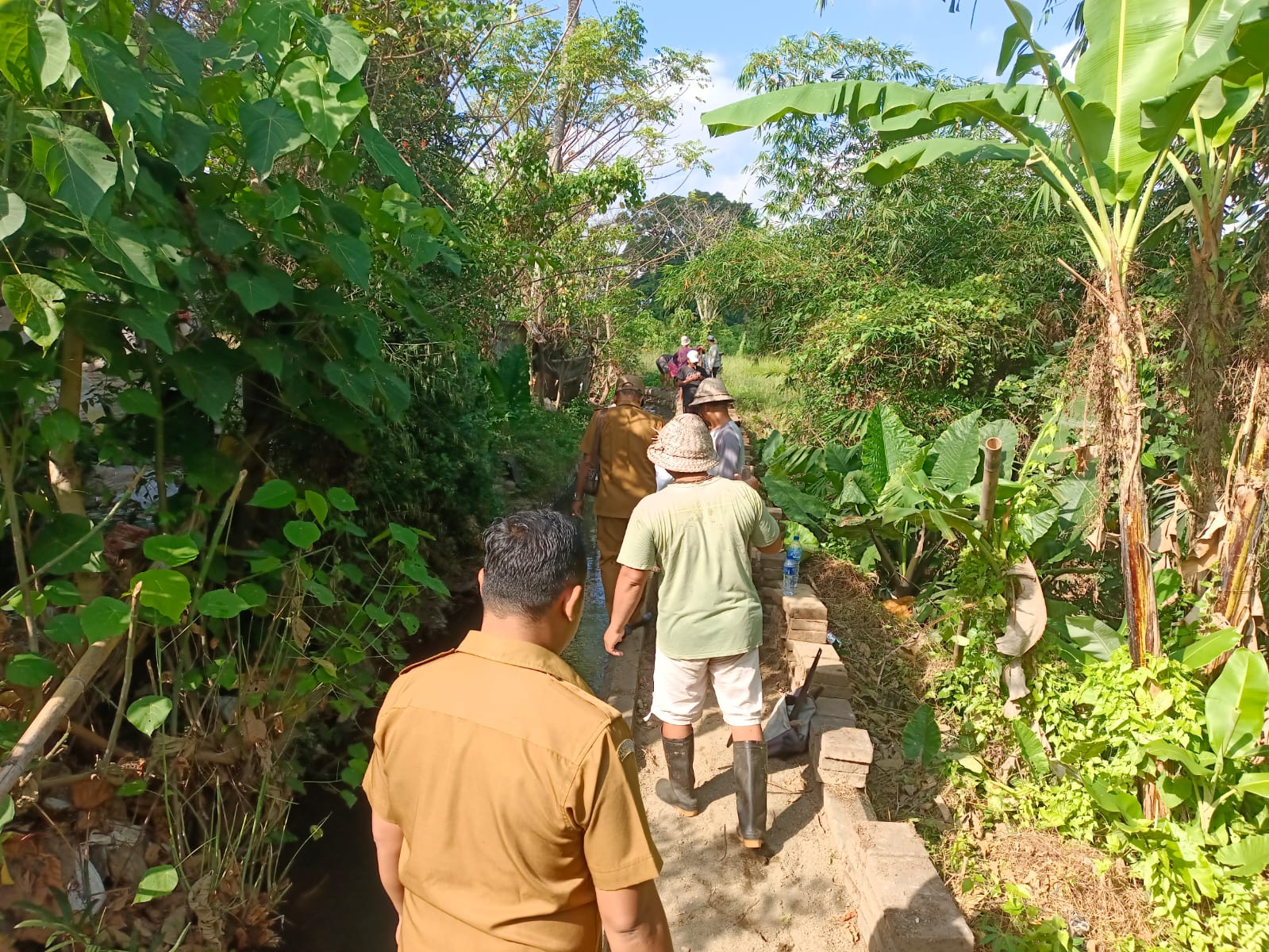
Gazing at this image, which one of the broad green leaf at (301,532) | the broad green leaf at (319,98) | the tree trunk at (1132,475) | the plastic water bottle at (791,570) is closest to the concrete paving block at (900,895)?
the tree trunk at (1132,475)

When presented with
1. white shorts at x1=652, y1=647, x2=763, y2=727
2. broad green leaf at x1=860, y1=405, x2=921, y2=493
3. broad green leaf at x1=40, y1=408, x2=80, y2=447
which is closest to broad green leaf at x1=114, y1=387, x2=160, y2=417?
broad green leaf at x1=40, y1=408, x2=80, y2=447

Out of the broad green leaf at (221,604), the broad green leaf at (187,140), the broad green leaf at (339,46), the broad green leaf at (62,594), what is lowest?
the broad green leaf at (221,604)

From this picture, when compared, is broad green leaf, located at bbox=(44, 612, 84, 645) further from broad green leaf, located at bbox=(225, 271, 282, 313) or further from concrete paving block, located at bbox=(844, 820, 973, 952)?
concrete paving block, located at bbox=(844, 820, 973, 952)

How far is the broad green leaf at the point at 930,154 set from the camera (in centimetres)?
389

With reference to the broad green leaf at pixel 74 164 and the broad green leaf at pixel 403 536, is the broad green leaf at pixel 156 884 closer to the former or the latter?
the broad green leaf at pixel 403 536

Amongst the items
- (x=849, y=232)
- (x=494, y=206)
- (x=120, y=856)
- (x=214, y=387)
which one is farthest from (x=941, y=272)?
(x=120, y=856)

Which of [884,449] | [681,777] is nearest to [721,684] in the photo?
[681,777]

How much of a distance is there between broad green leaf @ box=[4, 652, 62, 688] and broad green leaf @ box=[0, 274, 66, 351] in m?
0.89

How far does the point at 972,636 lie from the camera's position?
4043 mm

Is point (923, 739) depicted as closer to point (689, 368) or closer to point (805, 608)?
point (805, 608)

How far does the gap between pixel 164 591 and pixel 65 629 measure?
305 mm

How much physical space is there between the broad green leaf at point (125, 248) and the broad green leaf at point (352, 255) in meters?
0.62

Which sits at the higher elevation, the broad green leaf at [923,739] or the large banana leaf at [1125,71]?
the large banana leaf at [1125,71]

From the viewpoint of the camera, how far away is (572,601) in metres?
1.68
